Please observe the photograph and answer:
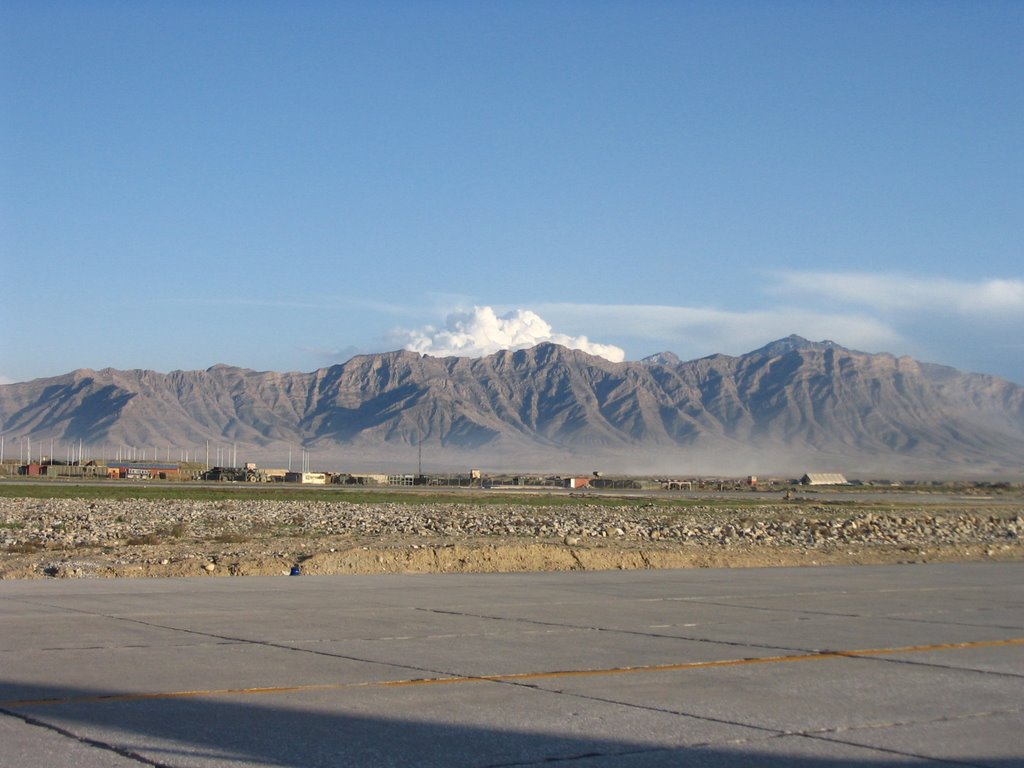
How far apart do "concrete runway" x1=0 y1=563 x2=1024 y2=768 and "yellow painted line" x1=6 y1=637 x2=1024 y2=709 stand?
47 millimetres

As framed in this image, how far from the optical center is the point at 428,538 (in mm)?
37500

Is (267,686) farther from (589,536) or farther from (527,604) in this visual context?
(589,536)

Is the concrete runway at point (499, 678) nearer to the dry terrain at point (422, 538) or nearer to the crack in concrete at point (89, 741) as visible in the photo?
the crack in concrete at point (89, 741)

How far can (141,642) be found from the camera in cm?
1323

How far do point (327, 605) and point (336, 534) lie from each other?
880 inches

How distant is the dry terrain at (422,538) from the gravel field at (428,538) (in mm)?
49

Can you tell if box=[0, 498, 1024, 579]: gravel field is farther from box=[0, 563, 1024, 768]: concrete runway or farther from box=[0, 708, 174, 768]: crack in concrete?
box=[0, 708, 174, 768]: crack in concrete

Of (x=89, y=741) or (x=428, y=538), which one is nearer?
(x=89, y=741)

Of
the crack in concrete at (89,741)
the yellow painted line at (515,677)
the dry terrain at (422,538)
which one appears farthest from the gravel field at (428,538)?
the crack in concrete at (89,741)

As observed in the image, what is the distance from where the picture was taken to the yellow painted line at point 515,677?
10.1m

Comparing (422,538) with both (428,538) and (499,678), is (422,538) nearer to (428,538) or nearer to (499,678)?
(428,538)

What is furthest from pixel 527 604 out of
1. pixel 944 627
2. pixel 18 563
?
pixel 18 563

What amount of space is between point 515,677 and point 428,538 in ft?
86.1

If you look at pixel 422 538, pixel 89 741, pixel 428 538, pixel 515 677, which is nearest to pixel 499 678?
pixel 515 677
